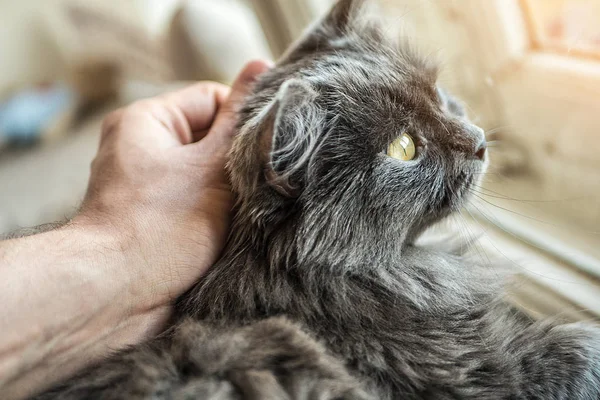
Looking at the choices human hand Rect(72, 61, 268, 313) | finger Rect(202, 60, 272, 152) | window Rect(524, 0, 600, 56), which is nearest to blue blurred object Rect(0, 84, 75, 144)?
human hand Rect(72, 61, 268, 313)

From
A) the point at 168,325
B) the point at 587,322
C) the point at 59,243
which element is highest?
the point at 587,322

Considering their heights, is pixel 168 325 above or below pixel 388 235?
below

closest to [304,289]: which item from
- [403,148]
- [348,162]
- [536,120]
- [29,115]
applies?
[348,162]

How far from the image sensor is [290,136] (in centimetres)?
100

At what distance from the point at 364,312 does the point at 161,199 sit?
531 millimetres

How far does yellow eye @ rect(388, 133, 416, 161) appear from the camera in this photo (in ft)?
3.63

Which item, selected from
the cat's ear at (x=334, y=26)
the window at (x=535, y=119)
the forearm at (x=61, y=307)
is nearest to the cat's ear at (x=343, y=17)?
the cat's ear at (x=334, y=26)

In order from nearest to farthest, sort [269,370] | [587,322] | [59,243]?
[269,370] < [59,243] < [587,322]

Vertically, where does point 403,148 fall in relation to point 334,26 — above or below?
below

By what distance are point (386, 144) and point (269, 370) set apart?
518 millimetres

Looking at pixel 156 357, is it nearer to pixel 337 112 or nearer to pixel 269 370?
pixel 269 370

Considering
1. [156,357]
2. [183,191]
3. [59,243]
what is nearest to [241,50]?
[183,191]

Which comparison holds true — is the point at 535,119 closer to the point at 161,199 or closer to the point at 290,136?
the point at 290,136

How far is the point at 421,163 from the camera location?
1.13 m
